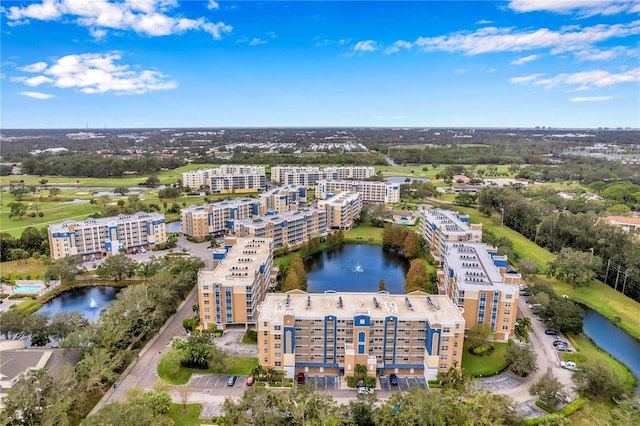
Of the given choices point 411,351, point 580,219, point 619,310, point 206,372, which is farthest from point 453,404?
point 580,219

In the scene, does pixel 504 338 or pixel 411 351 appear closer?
pixel 411 351

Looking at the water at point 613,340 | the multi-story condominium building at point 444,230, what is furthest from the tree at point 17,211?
the water at point 613,340

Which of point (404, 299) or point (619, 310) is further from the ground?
point (404, 299)

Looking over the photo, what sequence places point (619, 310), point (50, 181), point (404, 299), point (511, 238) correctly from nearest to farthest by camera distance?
point (404, 299) < point (619, 310) < point (511, 238) < point (50, 181)

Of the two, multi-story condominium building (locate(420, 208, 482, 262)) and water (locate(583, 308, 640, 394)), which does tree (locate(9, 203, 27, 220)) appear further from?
water (locate(583, 308, 640, 394))

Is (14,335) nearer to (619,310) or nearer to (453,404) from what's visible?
(453,404)
